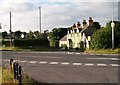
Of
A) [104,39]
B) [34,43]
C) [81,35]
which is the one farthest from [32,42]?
[104,39]

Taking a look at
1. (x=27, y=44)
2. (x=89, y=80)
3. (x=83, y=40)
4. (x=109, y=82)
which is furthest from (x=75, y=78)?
(x=27, y=44)

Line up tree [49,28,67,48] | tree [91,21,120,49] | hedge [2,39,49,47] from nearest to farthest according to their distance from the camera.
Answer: tree [91,21,120,49]
hedge [2,39,49,47]
tree [49,28,67,48]

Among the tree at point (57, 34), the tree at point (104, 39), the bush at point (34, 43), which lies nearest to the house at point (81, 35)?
the bush at point (34, 43)

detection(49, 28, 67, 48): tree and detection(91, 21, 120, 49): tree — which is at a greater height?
detection(49, 28, 67, 48): tree

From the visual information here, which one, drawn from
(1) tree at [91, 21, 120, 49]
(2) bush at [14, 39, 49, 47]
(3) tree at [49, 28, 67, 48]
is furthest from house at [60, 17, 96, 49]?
(1) tree at [91, 21, 120, 49]

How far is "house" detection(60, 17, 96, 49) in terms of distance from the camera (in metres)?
66.7

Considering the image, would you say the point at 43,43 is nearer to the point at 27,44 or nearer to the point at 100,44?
the point at 27,44

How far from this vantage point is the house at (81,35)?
2625 inches

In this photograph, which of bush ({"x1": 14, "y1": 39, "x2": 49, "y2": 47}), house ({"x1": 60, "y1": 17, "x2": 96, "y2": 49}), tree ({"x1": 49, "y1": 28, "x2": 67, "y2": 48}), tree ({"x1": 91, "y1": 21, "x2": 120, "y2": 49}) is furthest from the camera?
tree ({"x1": 49, "y1": 28, "x2": 67, "y2": 48})

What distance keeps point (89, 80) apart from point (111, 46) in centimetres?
3107

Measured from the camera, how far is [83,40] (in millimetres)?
→ 67625

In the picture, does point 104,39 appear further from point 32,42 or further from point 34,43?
point 32,42

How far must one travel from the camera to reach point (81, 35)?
71.4 meters

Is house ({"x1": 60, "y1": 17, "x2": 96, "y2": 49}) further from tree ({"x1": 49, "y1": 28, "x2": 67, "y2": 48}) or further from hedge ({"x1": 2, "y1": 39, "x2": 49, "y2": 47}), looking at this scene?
tree ({"x1": 49, "y1": 28, "x2": 67, "y2": 48})
